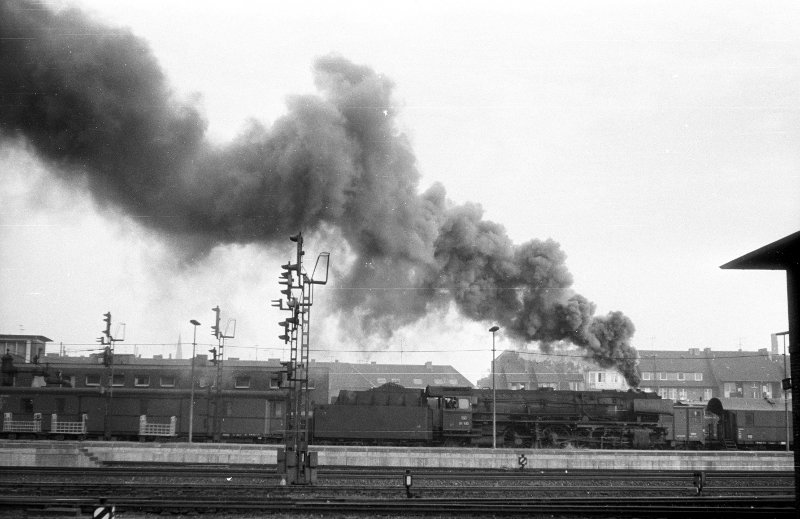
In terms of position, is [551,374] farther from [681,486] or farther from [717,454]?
[681,486]

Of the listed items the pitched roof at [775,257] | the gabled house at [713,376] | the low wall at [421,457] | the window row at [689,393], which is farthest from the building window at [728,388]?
the pitched roof at [775,257]

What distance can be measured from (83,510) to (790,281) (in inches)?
522

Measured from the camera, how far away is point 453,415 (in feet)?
99.7

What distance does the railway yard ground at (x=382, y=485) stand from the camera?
1448 cm

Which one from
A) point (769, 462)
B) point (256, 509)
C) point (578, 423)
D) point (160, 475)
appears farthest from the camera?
point (578, 423)

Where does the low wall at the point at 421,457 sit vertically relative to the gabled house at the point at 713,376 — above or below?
below

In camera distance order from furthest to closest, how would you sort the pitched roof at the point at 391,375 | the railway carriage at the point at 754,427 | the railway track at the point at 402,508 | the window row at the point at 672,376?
the window row at the point at 672,376, the pitched roof at the point at 391,375, the railway carriage at the point at 754,427, the railway track at the point at 402,508

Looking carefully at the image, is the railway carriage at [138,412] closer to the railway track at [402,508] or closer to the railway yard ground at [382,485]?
the railway yard ground at [382,485]

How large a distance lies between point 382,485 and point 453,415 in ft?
37.8

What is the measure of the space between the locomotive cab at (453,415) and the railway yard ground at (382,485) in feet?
14.4

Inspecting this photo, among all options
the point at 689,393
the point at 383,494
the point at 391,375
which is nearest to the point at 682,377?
the point at 689,393

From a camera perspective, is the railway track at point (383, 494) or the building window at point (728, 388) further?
the building window at point (728, 388)

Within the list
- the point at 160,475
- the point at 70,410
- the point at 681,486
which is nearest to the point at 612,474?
the point at 681,486

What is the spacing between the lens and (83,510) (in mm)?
13227
